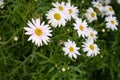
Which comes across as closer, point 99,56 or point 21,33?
point 21,33

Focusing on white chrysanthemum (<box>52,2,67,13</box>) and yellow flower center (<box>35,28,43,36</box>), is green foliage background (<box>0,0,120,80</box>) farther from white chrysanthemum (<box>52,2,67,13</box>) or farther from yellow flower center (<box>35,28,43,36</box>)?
yellow flower center (<box>35,28,43,36</box>)

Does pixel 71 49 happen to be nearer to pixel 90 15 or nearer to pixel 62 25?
pixel 62 25

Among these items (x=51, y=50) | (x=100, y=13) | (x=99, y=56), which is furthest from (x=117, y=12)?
(x=51, y=50)

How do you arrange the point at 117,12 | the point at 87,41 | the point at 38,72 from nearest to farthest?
the point at 38,72
the point at 87,41
the point at 117,12

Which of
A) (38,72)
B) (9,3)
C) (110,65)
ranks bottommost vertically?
(110,65)

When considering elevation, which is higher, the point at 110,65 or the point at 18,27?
the point at 18,27

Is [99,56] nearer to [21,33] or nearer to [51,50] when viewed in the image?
[51,50]

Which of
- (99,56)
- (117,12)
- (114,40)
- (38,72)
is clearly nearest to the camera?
(38,72)
